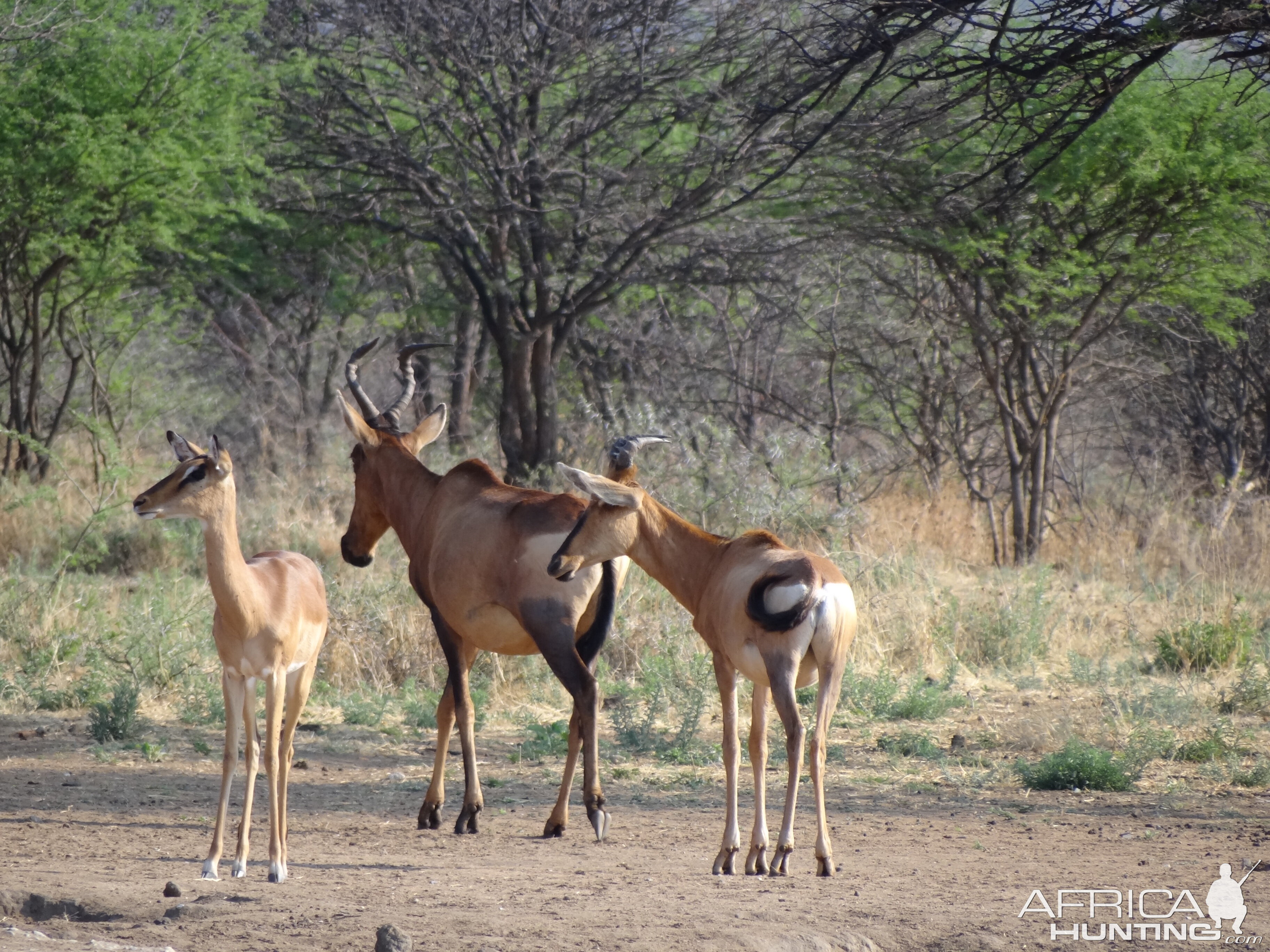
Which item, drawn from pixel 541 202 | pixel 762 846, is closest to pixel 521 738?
pixel 762 846

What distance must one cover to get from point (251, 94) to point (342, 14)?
167 cm

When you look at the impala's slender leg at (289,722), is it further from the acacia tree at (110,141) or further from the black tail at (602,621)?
the acacia tree at (110,141)

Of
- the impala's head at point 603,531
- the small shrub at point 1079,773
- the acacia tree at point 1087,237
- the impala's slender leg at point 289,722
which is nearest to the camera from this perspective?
the impala's slender leg at point 289,722

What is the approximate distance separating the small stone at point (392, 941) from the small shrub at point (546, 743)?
3.92m

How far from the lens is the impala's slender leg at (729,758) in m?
5.64

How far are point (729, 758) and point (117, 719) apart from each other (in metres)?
4.63

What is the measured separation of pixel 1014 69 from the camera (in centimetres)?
765

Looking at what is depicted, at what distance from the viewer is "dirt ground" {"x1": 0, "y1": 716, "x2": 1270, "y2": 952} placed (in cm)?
475

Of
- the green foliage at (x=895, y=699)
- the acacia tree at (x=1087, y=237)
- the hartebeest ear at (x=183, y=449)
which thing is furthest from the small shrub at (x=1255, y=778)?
the acacia tree at (x=1087, y=237)

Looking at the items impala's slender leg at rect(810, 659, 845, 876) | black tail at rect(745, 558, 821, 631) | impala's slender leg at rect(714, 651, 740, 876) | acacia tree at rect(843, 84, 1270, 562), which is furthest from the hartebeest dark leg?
acacia tree at rect(843, 84, 1270, 562)

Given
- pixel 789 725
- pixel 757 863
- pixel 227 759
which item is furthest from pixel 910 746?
pixel 227 759

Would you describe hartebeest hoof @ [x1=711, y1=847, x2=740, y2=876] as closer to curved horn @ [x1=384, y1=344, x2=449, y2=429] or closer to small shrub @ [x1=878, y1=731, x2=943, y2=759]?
small shrub @ [x1=878, y1=731, x2=943, y2=759]

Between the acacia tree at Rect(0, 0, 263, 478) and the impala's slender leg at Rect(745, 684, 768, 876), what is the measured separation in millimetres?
10757

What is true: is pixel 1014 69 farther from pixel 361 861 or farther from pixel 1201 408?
pixel 1201 408
